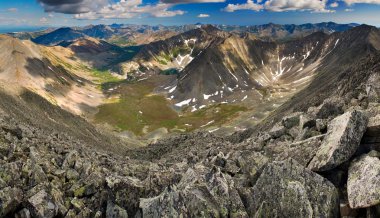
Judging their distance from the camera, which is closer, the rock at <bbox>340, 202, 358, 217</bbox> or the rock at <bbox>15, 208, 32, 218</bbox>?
the rock at <bbox>340, 202, 358, 217</bbox>

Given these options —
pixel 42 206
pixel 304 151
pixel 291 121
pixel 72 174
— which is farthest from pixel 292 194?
pixel 291 121

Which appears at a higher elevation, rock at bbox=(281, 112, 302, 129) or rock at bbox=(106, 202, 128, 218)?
rock at bbox=(281, 112, 302, 129)

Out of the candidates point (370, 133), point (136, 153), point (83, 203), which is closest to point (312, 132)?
point (370, 133)

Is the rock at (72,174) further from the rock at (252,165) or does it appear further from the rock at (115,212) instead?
the rock at (252,165)

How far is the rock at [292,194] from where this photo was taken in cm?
2055

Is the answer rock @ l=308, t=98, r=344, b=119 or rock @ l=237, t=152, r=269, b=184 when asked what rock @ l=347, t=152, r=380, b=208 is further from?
rock @ l=308, t=98, r=344, b=119

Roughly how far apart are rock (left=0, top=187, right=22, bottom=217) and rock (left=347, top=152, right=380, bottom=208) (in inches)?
875

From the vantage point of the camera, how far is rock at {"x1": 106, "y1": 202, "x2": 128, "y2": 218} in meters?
24.4

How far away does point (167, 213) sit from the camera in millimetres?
22016

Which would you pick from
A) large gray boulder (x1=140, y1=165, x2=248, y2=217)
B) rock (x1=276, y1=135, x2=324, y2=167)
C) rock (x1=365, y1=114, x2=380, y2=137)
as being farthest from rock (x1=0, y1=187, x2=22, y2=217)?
rock (x1=365, y1=114, x2=380, y2=137)

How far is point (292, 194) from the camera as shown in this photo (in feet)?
69.3

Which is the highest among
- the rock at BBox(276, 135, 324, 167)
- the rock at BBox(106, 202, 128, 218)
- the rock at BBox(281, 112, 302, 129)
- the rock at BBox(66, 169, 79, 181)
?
the rock at BBox(276, 135, 324, 167)

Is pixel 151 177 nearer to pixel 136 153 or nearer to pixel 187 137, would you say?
pixel 136 153

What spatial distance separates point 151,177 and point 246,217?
34.2 feet
